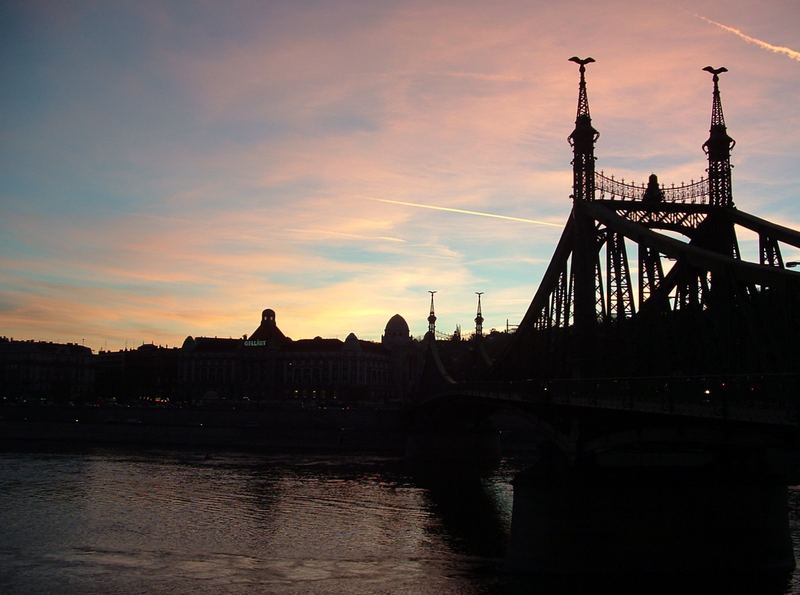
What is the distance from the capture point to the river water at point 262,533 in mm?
38188

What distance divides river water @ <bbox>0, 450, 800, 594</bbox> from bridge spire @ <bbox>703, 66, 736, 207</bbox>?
17904mm

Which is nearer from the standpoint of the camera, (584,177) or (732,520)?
(732,520)

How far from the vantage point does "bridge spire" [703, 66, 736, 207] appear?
48250 mm

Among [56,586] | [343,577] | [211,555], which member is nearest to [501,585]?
[343,577]

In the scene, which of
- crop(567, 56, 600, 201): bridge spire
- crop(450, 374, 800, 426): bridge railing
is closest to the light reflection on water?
crop(450, 374, 800, 426): bridge railing

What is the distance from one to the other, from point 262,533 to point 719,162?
102ft

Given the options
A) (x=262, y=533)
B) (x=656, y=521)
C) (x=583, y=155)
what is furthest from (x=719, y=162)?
(x=262, y=533)

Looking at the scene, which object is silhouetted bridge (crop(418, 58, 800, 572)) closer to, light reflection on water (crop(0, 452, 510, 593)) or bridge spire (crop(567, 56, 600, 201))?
bridge spire (crop(567, 56, 600, 201))

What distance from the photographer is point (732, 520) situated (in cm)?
3912

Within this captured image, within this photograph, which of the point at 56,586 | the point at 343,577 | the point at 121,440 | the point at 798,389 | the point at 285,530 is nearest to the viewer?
the point at 798,389

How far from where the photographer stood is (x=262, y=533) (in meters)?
50.8

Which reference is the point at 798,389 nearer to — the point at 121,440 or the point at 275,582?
the point at 275,582

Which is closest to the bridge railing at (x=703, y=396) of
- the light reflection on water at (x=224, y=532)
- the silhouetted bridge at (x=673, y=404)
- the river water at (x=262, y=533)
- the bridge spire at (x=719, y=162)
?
the silhouetted bridge at (x=673, y=404)

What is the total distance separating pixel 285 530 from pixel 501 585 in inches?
674
